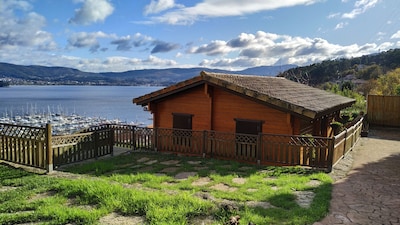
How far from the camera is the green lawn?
5.31 metres

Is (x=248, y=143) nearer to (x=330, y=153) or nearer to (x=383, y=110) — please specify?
(x=330, y=153)

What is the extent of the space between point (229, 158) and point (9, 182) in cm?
738

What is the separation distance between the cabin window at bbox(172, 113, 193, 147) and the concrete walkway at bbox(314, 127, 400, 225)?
594 cm

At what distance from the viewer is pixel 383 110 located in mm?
23078

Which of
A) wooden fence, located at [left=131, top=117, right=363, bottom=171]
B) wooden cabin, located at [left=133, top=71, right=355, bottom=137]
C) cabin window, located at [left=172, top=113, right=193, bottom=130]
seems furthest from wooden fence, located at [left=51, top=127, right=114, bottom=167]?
cabin window, located at [left=172, top=113, right=193, bottom=130]

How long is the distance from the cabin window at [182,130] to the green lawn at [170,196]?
307 cm

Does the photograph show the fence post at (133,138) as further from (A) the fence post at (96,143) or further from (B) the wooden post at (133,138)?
(A) the fence post at (96,143)

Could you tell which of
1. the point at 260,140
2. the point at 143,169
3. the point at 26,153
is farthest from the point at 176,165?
the point at 26,153

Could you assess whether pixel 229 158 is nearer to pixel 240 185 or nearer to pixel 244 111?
pixel 244 111

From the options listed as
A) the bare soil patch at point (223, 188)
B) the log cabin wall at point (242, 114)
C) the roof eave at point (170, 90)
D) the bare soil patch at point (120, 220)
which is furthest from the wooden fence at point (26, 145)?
the log cabin wall at point (242, 114)

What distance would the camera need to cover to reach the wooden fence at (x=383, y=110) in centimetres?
2264

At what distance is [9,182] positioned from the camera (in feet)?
24.9

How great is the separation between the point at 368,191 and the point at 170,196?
5.07 m

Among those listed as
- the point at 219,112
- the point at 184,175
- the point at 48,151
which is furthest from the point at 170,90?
the point at 48,151
